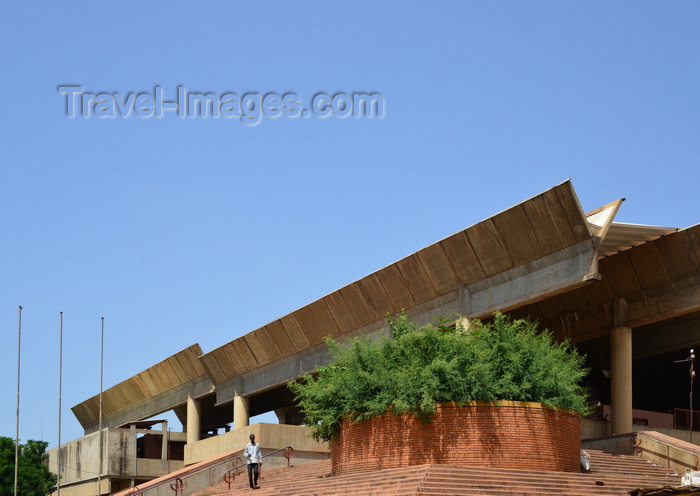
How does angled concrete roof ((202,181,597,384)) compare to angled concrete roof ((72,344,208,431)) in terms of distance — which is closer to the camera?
angled concrete roof ((202,181,597,384))

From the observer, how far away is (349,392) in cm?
2202

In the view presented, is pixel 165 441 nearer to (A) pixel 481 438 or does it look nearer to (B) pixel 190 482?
(B) pixel 190 482

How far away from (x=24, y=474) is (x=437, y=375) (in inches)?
1341

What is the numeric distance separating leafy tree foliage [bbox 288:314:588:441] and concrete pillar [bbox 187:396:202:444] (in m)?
27.1

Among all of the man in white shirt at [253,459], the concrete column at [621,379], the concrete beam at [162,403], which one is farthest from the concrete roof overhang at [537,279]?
the concrete beam at [162,403]

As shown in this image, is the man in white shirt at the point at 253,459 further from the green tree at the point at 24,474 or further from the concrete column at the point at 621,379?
the green tree at the point at 24,474

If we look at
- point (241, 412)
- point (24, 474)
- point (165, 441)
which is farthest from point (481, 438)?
point (24, 474)

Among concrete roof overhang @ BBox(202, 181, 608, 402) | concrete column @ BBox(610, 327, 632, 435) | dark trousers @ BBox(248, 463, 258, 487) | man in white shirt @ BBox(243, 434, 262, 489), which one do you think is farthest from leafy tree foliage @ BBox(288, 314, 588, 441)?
concrete column @ BBox(610, 327, 632, 435)

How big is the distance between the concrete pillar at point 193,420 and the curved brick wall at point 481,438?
96.6ft

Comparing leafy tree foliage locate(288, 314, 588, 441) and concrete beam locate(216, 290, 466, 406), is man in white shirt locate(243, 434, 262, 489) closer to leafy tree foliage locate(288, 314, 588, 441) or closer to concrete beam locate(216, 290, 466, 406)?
leafy tree foliage locate(288, 314, 588, 441)

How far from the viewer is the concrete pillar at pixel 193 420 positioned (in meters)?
49.2

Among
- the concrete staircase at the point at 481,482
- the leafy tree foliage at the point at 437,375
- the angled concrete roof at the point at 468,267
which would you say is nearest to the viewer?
the concrete staircase at the point at 481,482

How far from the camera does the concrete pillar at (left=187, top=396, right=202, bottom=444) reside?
4925 cm

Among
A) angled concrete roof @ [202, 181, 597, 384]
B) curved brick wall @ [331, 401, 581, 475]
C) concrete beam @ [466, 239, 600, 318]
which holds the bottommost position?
curved brick wall @ [331, 401, 581, 475]
